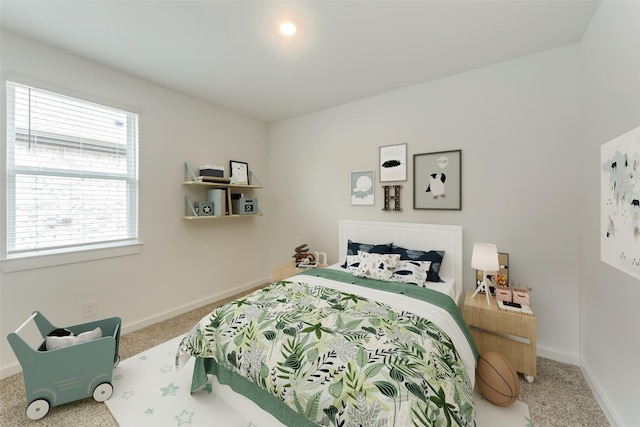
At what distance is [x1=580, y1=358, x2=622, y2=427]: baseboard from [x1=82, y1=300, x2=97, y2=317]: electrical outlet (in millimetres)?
3998

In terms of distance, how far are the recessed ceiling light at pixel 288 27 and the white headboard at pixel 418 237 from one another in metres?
2.09

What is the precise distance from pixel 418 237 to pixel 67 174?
343cm

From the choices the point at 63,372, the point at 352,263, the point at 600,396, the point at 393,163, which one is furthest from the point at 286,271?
the point at 600,396

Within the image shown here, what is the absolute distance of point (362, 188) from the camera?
323 cm

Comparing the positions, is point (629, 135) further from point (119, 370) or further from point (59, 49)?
point (59, 49)

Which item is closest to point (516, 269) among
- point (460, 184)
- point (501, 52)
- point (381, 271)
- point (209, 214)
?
point (460, 184)

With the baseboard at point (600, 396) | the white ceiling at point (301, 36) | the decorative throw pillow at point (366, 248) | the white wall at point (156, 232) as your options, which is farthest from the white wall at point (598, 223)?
the white wall at point (156, 232)

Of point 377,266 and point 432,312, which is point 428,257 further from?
point 432,312

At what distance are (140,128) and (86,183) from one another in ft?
2.47

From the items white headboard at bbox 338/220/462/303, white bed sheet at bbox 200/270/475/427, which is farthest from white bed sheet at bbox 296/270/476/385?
white headboard at bbox 338/220/462/303

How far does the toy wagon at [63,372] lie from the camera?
156 centimetres

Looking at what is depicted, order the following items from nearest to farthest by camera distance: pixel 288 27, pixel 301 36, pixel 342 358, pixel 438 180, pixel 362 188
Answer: pixel 342 358, pixel 288 27, pixel 301 36, pixel 438 180, pixel 362 188

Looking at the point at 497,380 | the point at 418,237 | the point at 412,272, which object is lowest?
the point at 497,380

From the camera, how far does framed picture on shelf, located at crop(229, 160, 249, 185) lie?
3.52 meters
